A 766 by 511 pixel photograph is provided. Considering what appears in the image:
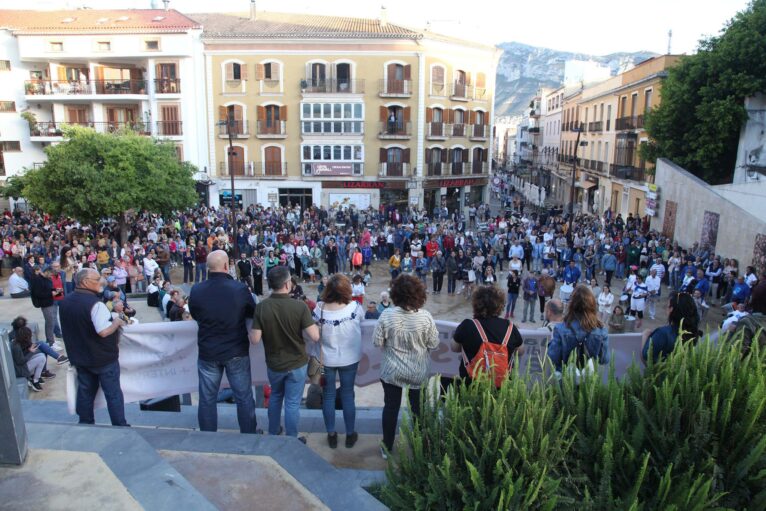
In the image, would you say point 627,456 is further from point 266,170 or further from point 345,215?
point 266,170

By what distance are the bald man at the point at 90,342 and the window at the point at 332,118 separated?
3285 cm

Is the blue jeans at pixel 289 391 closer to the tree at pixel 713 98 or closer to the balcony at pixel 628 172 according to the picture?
the tree at pixel 713 98

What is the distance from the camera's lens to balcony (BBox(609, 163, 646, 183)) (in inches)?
1215

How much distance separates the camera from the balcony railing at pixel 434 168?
38097 millimetres

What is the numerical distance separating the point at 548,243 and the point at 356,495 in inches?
685

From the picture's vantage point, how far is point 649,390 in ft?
12.2

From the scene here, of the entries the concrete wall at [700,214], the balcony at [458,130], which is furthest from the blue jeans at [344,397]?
the balcony at [458,130]

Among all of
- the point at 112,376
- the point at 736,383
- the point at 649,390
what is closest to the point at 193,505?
the point at 112,376

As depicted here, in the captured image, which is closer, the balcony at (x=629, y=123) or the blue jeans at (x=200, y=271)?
the blue jeans at (x=200, y=271)

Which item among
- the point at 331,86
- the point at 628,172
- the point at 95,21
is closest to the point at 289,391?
the point at 628,172

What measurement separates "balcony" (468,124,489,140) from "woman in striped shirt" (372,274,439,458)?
37.6m

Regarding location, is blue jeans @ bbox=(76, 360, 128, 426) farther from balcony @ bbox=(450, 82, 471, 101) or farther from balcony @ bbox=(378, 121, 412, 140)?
balcony @ bbox=(450, 82, 471, 101)

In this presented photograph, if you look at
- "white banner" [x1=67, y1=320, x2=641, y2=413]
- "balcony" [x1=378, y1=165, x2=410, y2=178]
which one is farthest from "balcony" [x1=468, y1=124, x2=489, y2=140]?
"white banner" [x1=67, y1=320, x2=641, y2=413]

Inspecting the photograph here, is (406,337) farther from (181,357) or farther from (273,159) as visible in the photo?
(273,159)
